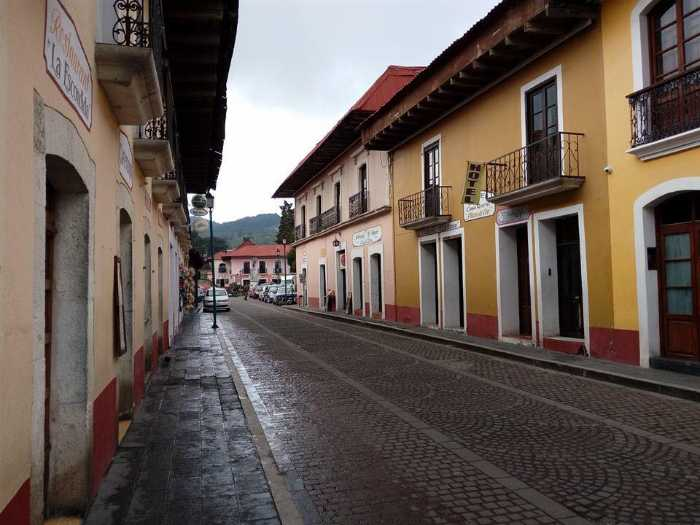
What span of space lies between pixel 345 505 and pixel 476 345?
366 inches

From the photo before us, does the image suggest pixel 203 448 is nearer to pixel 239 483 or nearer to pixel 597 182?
pixel 239 483

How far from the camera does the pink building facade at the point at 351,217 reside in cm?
2139

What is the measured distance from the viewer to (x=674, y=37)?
925cm

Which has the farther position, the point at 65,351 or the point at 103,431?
the point at 103,431

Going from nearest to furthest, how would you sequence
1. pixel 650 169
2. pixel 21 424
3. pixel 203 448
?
pixel 21 424
pixel 203 448
pixel 650 169

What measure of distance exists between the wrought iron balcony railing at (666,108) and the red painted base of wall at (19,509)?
9309 millimetres

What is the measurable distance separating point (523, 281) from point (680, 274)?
4700 millimetres

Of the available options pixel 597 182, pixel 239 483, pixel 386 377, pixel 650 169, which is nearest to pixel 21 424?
pixel 239 483


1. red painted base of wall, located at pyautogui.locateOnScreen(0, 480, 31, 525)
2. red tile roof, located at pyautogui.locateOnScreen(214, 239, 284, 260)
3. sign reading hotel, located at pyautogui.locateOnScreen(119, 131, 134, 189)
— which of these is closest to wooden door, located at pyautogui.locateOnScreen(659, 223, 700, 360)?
sign reading hotel, located at pyautogui.locateOnScreen(119, 131, 134, 189)

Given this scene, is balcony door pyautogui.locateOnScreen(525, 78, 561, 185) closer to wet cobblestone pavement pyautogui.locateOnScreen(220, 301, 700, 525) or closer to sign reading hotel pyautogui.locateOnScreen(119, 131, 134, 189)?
wet cobblestone pavement pyautogui.locateOnScreen(220, 301, 700, 525)

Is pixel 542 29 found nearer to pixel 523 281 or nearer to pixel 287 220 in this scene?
pixel 523 281

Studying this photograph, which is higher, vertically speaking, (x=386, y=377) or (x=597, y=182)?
(x=597, y=182)

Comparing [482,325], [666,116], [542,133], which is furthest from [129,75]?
[482,325]

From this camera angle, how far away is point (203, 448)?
18.2ft
